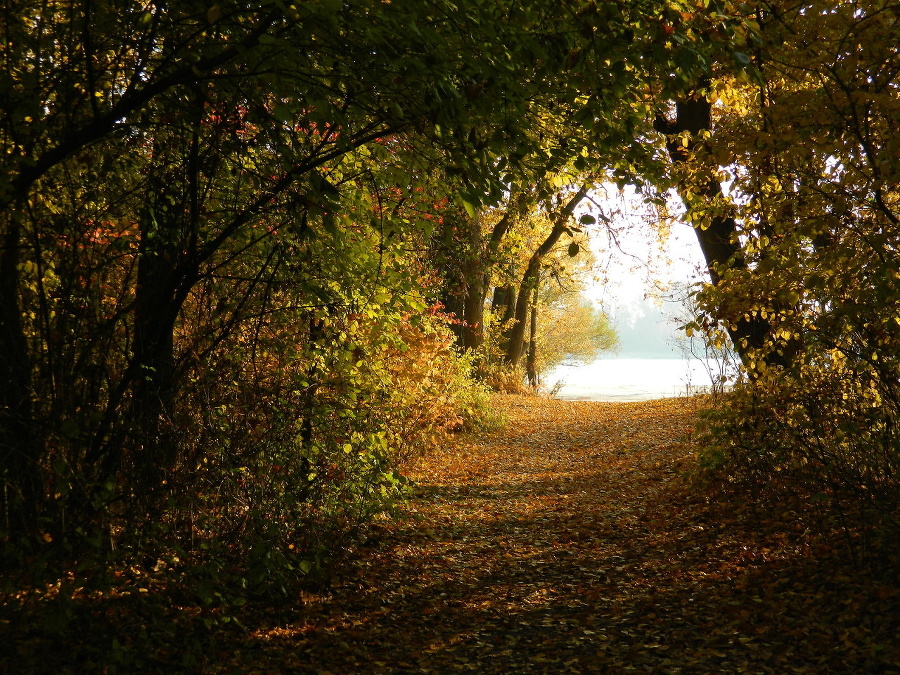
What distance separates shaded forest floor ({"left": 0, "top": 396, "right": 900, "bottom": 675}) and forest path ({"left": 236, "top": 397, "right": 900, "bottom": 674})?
1cm

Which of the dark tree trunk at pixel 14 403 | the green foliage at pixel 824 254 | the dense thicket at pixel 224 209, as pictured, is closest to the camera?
the dense thicket at pixel 224 209

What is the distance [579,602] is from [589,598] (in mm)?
118

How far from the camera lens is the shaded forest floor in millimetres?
4145

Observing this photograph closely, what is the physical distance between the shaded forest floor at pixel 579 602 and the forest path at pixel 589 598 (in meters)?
0.01

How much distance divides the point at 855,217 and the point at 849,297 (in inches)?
26.3

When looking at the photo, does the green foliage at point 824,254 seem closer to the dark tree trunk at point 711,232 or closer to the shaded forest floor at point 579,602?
the shaded forest floor at point 579,602

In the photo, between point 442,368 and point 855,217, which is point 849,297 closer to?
point 855,217

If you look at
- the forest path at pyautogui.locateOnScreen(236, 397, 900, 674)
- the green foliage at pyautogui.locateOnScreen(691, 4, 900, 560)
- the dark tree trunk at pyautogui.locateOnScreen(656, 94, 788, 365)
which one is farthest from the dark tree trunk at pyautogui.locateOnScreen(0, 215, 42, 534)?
the dark tree trunk at pyautogui.locateOnScreen(656, 94, 788, 365)

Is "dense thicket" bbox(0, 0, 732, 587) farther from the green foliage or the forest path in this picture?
the green foliage

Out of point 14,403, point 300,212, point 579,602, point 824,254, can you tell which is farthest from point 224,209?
point 824,254

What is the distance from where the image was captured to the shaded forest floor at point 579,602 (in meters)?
4.14

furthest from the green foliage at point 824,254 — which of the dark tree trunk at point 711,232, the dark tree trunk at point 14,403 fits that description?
the dark tree trunk at point 14,403

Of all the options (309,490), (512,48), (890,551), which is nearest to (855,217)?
(890,551)

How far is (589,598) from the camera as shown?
542 centimetres
